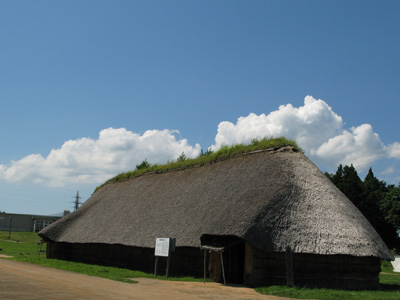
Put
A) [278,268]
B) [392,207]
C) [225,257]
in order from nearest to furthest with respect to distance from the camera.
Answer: [278,268]
[225,257]
[392,207]

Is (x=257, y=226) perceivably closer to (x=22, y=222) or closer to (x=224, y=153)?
(x=224, y=153)

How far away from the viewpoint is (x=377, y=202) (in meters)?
45.5

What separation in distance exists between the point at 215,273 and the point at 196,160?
418 inches

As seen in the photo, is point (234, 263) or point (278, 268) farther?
point (234, 263)

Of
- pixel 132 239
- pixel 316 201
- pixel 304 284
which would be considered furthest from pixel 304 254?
pixel 132 239

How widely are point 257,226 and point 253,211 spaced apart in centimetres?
96

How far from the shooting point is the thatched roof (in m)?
16.4

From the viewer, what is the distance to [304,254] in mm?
16578

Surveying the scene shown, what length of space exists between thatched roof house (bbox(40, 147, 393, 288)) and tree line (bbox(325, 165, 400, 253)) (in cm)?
2601

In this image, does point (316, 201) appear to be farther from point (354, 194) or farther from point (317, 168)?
point (354, 194)

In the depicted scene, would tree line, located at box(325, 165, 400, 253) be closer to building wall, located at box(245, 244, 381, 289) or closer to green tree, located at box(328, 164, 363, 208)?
green tree, located at box(328, 164, 363, 208)

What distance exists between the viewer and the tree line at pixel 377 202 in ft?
140

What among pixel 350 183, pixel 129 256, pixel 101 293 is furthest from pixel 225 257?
pixel 350 183

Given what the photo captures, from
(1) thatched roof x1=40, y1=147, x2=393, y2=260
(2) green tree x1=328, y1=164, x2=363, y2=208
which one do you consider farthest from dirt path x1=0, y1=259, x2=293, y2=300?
(2) green tree x1=328, y1=164, x2=363, y2=208
